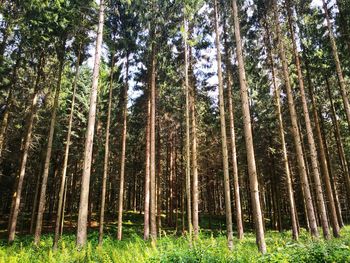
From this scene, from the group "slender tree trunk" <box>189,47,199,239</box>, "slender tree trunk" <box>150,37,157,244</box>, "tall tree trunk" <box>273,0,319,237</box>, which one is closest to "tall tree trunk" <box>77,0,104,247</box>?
"slender tree trunk" <box>150,37,157,244</box>

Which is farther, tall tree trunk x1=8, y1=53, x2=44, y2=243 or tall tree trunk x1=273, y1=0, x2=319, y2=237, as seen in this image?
tall tree trunk x1=8, y1=53, x2=44, y2=243

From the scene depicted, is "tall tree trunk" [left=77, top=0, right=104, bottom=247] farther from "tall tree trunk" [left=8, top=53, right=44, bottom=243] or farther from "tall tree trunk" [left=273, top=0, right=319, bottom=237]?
"tall tree trunk" [left=273, top=0, right=319, bottom=237]

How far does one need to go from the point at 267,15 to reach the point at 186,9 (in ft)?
16.1

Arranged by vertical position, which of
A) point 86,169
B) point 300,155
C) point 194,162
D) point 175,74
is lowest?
point 86,169

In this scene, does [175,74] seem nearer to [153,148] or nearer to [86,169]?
[153,148]

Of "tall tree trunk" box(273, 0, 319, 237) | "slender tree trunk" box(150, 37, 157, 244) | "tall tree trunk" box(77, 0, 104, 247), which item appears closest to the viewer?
"tall tree trunk" box(77, 0, 104, 247)

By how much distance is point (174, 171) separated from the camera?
3080 cm

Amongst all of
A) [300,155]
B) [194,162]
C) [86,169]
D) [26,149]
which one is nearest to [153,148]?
[194,162]

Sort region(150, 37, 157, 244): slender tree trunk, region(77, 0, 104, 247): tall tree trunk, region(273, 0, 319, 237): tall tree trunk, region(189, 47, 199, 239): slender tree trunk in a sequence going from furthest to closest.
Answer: region(150, 37, 157, 244): slender tree trunk
region(189, 47, 199, 239): slender tree trunk
region(273, 0, 319, 237): tall tree trunk
region(77, 0, 104, 247): tall tree trunk

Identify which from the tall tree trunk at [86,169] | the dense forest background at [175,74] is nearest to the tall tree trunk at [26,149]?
the dense forest background at [175,74]

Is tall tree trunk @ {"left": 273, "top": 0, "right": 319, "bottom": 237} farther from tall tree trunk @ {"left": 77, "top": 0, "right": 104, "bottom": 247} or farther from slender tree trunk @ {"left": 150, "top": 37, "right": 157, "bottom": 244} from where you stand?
tall tree trunk @ {"left": 77, "top": 0, "right": 104, "bottom": 247}

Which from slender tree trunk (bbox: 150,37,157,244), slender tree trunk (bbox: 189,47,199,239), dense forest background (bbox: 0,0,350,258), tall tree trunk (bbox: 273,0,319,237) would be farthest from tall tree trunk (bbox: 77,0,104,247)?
tall tree trunk (bbox: 273,0,319,237)

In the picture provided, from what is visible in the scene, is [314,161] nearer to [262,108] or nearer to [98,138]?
[262,108]

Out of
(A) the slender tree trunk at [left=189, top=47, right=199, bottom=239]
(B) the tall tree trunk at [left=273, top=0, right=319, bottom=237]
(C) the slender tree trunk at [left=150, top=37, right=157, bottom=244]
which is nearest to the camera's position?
(B) the tall tree trunk at [left=273, top=0, right=319, bottom=237]
